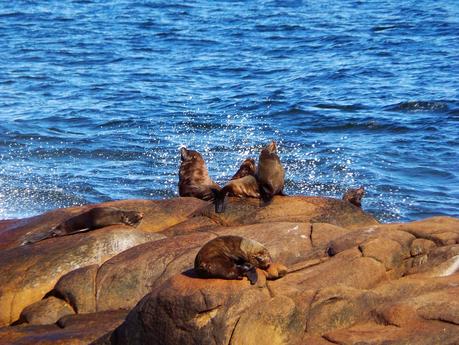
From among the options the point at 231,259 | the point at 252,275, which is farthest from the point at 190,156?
the point at 252,275

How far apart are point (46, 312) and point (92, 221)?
5.29 feet

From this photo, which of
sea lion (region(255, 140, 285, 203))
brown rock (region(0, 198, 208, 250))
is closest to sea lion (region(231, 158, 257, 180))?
sea lion (region(255, 140, 285, 203))

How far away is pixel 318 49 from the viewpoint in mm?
25891

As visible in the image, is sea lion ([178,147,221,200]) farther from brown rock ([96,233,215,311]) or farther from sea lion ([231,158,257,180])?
brown rock ([96,233,215,311])

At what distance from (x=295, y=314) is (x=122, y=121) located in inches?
534

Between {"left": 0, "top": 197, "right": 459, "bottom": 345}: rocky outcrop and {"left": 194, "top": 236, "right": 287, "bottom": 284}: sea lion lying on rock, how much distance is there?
3.3 inches

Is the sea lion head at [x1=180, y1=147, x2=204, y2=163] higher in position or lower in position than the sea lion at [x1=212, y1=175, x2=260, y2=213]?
lower

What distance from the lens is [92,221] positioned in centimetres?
995

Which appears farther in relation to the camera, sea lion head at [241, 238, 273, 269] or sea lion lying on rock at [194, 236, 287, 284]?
sea lion head at [241, 238, 273, 269]

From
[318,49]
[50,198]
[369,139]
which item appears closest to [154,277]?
[50,198]

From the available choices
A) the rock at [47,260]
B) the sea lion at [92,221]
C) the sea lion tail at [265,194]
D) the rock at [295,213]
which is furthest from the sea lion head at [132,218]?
the sea lion tail at [265,194]

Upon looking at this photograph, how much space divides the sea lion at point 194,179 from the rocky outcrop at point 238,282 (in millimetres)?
996

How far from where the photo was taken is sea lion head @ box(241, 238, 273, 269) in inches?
295

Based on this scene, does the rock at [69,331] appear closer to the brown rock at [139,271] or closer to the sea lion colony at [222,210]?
the brown rock at [139,271]
